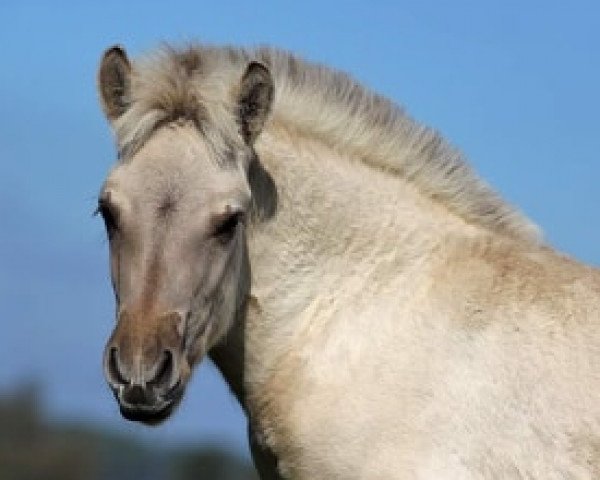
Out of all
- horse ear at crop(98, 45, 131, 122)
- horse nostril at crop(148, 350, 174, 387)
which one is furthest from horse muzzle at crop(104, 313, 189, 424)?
horse ear at crop(98, 45, 131, 122)

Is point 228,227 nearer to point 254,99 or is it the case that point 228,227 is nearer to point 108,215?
point 108,215

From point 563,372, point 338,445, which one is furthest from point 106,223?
point 563,372

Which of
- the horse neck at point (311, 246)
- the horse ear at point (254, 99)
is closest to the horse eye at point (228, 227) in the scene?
the horse neck at point (311, 246)

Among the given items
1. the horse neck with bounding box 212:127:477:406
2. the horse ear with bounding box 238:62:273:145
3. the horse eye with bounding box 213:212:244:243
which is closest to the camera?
the horse eye with bounding box 213:212:244:243

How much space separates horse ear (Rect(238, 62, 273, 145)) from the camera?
360 inches

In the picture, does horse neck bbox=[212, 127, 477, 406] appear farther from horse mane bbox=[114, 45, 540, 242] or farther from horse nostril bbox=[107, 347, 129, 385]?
horse nostril bbox=[107, 347, 129, 385]

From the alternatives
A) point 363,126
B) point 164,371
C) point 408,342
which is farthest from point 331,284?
point 164,371

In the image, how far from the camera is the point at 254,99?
361 inches

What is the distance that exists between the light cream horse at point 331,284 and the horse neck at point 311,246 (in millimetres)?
12

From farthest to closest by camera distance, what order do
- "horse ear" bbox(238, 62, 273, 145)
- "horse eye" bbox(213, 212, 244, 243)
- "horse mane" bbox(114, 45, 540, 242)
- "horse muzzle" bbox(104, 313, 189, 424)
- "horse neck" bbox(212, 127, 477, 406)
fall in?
"horse mane" bbox(114, 45, 540, 242) → "horse neck" bbox(212, 127, 477, 406) → "horse ear" bbox(238, 62, 273, 145) → "horse eye" bbox(213, 212, 244, 243) → "horse muzzle" bbox(104, 313, 189, 424)

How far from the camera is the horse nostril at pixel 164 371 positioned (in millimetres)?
8367

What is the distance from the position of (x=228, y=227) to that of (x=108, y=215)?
67cm

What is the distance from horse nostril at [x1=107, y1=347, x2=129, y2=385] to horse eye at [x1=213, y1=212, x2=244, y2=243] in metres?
0.90

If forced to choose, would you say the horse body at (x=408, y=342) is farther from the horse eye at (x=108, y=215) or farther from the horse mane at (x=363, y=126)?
the horse eye at (x=108, y=215)
